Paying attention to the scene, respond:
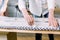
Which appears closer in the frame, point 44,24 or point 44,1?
point 44,24

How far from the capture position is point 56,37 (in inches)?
A: 83.3

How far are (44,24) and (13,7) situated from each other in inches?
11.6

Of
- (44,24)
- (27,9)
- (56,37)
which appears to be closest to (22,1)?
(27,9)

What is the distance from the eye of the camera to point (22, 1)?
0.90m

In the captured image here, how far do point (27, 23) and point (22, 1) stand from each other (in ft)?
0.44

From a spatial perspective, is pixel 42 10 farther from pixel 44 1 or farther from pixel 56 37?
pixel 56 37

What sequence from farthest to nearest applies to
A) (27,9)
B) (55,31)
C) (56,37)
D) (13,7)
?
1. (56,37)
2. (13,7)
3. (27,9)
4. (55,31)

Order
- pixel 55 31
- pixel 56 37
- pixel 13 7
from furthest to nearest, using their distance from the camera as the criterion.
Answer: pixel 56 37 < pixel 13 7 < pixel 55 31

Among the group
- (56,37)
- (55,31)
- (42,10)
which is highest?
(42,10)

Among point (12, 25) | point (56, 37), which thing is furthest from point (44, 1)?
point (56, 37)

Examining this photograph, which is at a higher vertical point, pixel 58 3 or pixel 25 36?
pixel 58 3

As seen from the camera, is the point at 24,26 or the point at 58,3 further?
the point at 58,3

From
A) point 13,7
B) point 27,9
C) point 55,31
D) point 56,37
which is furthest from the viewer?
point 56,37

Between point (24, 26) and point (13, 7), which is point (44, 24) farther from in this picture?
point (13, 7)
